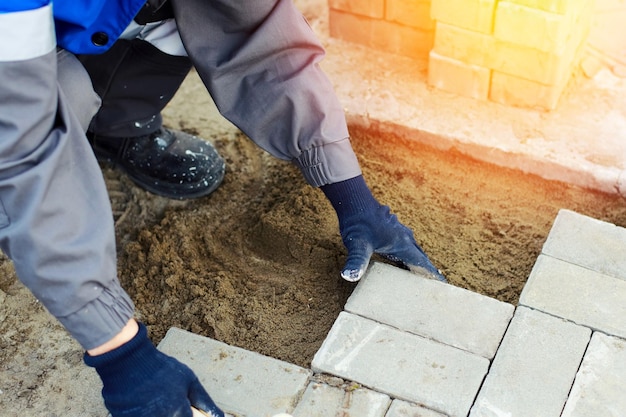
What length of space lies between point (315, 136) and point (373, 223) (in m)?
0.32

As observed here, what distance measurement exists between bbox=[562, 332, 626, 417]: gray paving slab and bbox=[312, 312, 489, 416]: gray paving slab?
251 millimetres

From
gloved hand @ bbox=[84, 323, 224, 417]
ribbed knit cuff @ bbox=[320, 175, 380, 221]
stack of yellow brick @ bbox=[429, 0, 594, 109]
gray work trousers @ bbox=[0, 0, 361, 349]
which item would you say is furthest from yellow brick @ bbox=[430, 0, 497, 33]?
gloved hand @ bbox=[84, 323, 224, 417]

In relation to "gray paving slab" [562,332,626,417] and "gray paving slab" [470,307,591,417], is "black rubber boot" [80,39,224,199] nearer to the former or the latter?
"gray paving slab" [470,307,591,417]

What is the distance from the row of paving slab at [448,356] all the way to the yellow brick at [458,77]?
0.92 m

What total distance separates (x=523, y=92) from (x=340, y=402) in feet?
5.08

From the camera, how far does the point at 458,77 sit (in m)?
3.16

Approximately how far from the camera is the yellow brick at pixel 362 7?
3.33 m

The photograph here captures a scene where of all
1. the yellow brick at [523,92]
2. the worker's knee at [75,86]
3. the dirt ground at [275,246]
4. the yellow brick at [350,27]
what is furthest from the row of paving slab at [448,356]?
the yellow brick at [350,27]

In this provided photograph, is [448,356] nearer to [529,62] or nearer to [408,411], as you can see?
[408,411]

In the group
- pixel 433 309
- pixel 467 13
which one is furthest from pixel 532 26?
pixel 433 309

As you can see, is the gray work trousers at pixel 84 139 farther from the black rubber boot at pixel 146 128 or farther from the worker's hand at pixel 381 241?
the black rubber boot at pixel 146 128

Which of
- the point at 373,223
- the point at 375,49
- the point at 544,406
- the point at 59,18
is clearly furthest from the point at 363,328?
the point at 375,49

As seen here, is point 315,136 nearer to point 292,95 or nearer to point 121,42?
point 292,95

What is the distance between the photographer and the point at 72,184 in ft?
6.33
